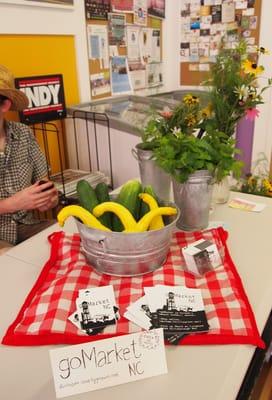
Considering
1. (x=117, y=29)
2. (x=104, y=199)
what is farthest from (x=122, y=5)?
(x=104, y=199)

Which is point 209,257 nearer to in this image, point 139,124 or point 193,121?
point 193,121

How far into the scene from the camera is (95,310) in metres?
0.76

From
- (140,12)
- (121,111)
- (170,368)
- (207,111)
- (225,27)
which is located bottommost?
(170,368)

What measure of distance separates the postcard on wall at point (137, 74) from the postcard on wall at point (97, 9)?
41cm

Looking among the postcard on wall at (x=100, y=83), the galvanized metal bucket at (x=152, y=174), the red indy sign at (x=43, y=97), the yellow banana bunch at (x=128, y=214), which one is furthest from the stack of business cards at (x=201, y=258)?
the postcard on wall at (x=100, y=83)

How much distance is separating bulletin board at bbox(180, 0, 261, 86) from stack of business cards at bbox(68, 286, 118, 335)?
2017mm

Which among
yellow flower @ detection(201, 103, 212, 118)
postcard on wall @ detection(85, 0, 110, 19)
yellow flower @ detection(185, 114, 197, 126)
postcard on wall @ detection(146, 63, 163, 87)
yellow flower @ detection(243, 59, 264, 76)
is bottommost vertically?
yellow flower @ detection(185, 114, 197, 126)

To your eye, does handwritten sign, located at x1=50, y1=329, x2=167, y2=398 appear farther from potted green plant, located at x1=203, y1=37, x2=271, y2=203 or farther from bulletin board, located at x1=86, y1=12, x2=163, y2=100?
bulletin board, located at x1=86, y1=12, x2=163, y2=100

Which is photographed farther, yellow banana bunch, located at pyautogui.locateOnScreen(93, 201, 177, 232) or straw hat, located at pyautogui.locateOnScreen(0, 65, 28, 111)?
straw hat, located at pyautogui.locateOnScreen(0, 65, 28, 111)

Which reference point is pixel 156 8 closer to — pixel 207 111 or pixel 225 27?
pixel 225 27

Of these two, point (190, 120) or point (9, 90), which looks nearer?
point (190, 120)

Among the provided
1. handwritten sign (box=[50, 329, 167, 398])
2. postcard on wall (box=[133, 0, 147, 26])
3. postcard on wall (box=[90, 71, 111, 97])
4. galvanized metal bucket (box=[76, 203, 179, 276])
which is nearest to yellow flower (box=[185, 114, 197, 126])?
galvanized metal bucket (box=[76, 203, 179, 276])

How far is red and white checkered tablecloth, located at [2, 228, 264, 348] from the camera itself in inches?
27.6

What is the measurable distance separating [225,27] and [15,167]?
2137 millimetres
